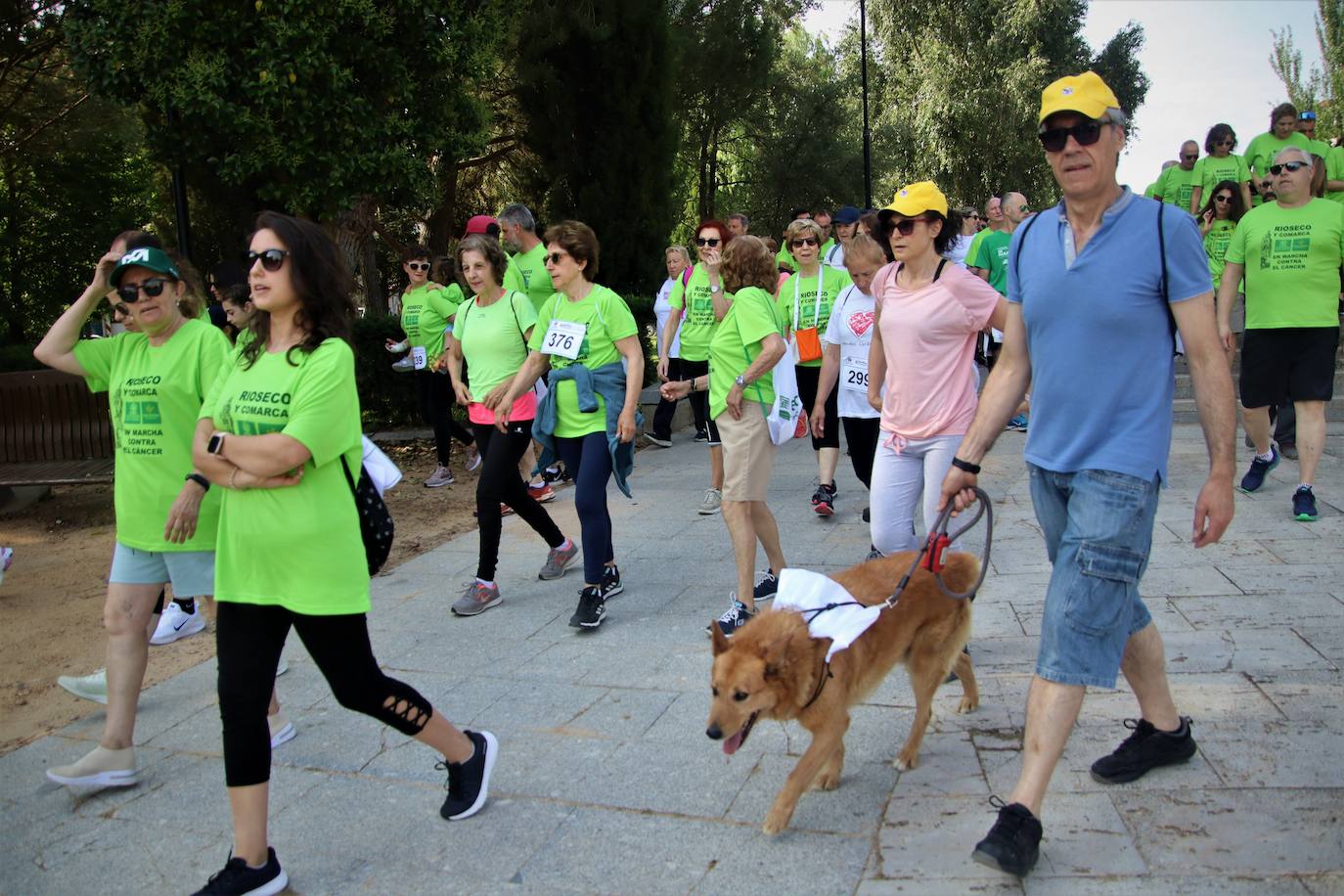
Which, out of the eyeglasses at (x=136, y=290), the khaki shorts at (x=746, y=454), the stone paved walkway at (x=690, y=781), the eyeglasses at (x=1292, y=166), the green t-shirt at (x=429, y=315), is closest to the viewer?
the stone paved walkway at (x=690, y=781)

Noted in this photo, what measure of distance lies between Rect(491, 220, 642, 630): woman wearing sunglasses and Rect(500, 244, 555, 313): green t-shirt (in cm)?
221

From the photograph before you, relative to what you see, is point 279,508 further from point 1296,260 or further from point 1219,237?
point 1219,237

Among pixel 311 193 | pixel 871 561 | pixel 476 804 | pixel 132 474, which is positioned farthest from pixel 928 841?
pixel 311 193

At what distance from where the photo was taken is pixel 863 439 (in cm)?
670

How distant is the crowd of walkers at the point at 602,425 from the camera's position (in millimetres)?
2986

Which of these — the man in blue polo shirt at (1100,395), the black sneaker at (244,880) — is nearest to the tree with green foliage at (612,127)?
the man in blue polo shirt at (1100,395)

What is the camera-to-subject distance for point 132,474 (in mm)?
3938

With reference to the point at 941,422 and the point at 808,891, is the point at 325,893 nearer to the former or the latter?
the point at 808,891

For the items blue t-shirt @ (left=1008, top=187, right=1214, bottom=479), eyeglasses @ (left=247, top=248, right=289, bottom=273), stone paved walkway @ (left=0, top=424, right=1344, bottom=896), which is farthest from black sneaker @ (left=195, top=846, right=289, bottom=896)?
blue t-shirt @ (left=1008, top=187, right=1214, bottom=479)

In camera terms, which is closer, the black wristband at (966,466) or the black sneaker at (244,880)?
the black sneaker at (244,880)

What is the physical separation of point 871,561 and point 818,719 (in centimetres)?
80

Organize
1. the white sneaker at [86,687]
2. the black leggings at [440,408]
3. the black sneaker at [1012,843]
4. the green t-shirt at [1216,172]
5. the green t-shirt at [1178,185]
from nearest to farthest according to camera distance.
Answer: the black sneaker at [1012,843] < the white sneaker at [86,687] < the black leggings at [440,408] < the green t-shirt at [1216,172] < the green t-shirt at [1178,185]

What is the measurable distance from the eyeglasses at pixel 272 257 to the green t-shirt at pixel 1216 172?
11.2 metres

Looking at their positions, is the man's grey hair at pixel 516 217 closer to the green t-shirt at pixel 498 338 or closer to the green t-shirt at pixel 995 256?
the green t-shirt at pixel 498 338
